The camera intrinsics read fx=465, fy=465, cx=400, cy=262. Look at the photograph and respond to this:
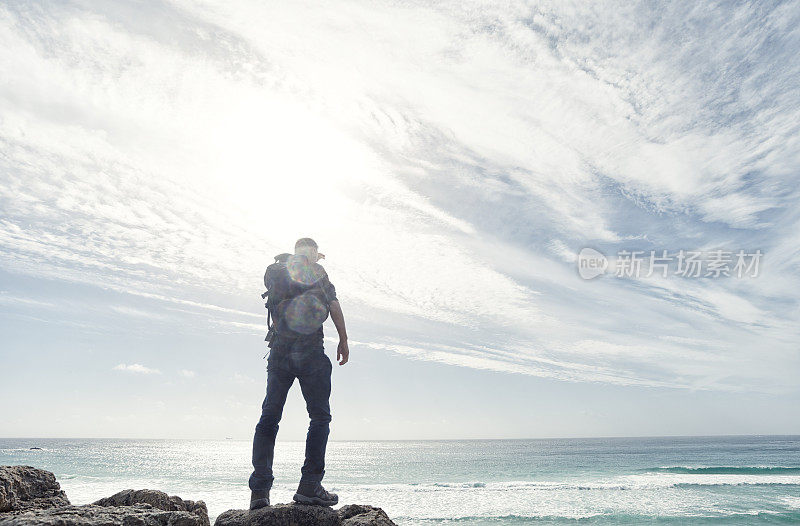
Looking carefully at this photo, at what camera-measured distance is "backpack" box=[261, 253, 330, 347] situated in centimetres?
497

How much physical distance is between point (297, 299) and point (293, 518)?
82.5 inches

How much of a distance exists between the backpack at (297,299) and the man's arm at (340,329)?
0.26ft

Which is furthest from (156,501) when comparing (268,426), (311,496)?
(311,496)

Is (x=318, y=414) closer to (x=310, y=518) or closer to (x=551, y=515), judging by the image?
(x=310, y=518)

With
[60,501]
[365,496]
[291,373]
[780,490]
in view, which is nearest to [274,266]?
[291,373]

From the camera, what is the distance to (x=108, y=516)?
3.43 meters

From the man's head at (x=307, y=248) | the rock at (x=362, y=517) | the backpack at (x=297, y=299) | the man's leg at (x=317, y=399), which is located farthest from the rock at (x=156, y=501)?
the man's head at (x=307, y=248)

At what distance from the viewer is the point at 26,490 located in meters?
4.41

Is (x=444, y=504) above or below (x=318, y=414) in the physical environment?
below

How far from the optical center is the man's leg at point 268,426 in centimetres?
470

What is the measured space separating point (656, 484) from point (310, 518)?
3794cm

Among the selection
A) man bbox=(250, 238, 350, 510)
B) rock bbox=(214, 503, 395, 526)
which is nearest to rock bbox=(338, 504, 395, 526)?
rock bbox=(214, 503, 395, 526)

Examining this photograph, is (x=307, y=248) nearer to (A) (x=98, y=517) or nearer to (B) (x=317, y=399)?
(B) (x=317, y=399)

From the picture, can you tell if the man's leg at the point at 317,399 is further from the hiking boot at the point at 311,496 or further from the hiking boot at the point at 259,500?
the hiking boot at the point at 259,500
